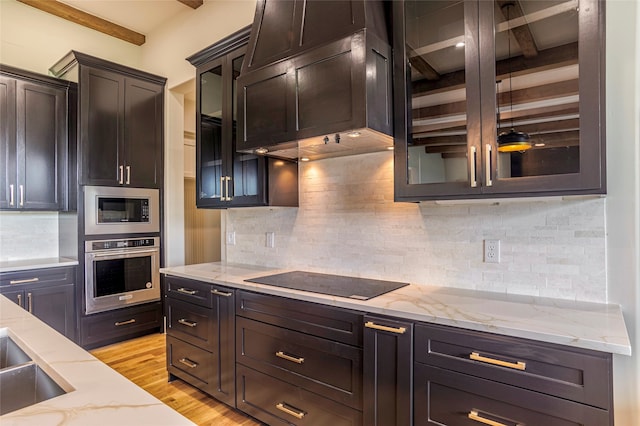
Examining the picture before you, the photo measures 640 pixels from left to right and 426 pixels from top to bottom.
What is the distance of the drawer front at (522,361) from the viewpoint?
1.16 meters

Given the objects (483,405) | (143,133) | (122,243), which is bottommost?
(483,405)

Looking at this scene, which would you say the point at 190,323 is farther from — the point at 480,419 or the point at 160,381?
the point at 480,419

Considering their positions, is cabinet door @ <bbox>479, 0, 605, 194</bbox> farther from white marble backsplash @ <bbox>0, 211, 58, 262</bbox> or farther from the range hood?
white marble backsplash @ <bbox>0, 211, 58, 262</bbox>

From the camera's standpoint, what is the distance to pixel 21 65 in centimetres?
367

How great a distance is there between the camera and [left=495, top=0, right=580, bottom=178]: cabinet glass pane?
1440mm

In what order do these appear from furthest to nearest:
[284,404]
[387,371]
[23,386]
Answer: [284,404], [387,371], [23,386]

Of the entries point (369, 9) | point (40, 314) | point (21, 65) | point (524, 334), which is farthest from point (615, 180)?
point (21, 65)

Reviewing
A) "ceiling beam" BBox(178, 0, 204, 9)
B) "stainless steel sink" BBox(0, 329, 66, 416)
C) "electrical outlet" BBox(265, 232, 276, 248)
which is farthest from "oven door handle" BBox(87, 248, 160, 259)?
"stainless steel sink" BBox(0, 329, 66, 416)

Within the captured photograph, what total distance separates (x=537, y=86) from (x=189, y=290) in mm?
2428

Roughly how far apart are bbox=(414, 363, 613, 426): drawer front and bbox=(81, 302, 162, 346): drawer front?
10.7 feet

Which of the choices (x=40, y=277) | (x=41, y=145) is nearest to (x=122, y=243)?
(x=40, y=277)

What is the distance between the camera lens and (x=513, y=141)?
1.55 meters

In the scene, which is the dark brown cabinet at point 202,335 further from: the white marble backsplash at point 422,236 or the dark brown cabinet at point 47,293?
the dark brown cabinet at point 47,293

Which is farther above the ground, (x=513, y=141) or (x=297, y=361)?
(x=513, y=141)
